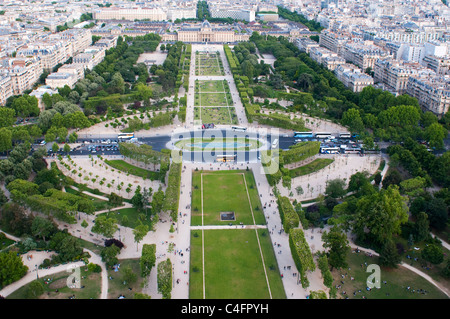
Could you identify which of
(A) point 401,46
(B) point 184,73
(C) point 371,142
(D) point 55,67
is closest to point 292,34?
(A) point 401,46

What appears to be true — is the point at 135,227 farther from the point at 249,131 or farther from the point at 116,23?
the point at 116,23

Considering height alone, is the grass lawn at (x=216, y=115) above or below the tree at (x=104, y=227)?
above

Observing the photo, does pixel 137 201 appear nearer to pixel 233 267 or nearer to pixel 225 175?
pixel 225 175

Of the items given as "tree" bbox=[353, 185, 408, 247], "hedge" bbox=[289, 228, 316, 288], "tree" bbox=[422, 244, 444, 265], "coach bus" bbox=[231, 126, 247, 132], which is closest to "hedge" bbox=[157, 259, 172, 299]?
"hedge" bbox=[289, 228, 316, 288]

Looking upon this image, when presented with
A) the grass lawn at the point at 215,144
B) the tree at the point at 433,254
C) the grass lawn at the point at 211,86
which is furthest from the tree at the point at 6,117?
the tree at the point at 433,254

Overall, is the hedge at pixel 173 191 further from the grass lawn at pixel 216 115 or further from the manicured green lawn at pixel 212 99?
the manicured green lawn at pixel 212 99

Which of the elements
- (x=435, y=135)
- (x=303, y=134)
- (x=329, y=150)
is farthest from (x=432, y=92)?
(x=329, y=150)
